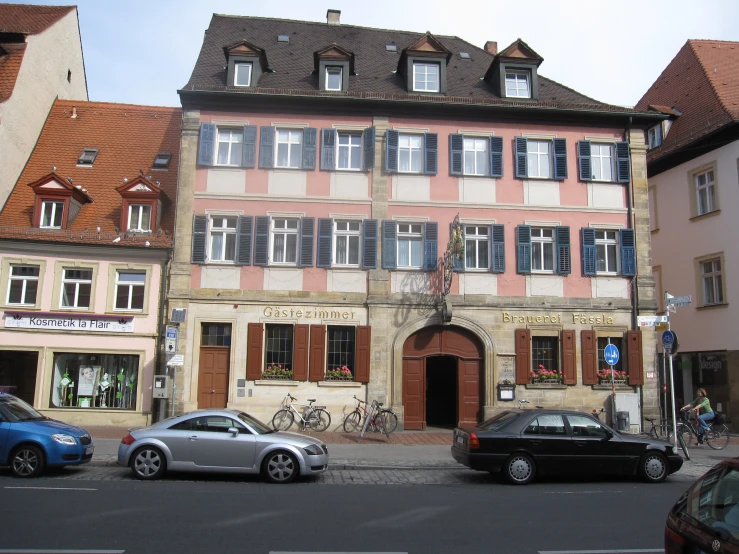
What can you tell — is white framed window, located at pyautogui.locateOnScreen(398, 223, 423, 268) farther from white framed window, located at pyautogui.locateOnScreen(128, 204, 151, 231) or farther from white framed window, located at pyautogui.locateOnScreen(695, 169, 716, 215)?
white framed window, located at pyautogui.locateOnScreen(695, 169, 716, 215)

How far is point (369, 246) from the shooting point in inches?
814

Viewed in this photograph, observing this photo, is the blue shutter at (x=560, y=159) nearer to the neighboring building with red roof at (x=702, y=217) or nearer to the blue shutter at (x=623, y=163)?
the blue shutter at (x=623, y=163)

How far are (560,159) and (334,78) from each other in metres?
8.15

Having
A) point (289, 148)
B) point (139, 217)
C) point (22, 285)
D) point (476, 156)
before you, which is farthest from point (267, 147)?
point (22, 285)

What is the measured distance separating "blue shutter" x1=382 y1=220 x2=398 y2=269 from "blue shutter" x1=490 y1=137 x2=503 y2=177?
3863 millimetres

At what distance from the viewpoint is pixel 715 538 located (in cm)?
407

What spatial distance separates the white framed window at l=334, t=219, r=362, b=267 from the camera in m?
20.9

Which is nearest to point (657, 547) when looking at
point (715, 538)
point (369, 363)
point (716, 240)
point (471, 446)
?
point (715, 538)

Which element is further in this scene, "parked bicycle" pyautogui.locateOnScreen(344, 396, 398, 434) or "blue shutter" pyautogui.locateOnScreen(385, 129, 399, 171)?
"blue shutter" pyautogui.locateOnScreen(385, 129, 399, 171)

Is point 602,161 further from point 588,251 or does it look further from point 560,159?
point 588,251

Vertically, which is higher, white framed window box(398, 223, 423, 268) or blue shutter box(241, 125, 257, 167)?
blue shutter box(241, 125, 257, 167)

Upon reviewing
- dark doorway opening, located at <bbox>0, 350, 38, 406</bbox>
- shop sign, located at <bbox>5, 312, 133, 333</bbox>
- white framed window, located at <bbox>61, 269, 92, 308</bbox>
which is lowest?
dark doorway opening, located at <bbox>0, 350, 38, 406</bbox>

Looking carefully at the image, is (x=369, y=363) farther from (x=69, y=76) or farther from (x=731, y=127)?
(x=69, y=76)

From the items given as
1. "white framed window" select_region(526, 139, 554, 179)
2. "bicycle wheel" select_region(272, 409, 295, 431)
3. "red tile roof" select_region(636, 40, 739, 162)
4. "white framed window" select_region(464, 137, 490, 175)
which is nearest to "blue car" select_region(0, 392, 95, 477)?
"bicycle wheel" select_region(272, 409, 295, 431)
